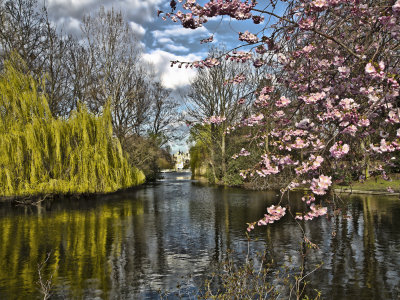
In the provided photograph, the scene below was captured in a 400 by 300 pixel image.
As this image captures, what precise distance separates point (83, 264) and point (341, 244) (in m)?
5.99

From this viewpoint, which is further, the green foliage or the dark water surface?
the green foliage

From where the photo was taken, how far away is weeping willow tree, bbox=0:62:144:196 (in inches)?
717

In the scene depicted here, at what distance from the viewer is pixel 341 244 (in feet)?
29.4

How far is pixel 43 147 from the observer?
19203 mm

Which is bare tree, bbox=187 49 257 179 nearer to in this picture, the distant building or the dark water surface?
→ the dark water surface

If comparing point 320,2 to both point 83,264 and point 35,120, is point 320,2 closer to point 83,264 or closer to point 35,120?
point 83,264

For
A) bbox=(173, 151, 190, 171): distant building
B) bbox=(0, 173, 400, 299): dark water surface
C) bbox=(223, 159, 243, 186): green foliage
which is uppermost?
bbox=(173, 151, 190, 171): distant building

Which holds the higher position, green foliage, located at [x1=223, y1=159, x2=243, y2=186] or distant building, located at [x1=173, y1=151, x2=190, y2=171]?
distant building, located at [x1=173, y1=151, x2=190, y2=171]

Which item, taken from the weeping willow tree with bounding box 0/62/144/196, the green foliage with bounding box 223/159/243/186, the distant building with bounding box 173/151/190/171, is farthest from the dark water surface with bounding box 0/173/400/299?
the distant building with bounding box 173/151/190/171

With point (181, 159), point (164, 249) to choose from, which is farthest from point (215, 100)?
point (181, 159)

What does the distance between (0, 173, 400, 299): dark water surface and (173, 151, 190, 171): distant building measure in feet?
354

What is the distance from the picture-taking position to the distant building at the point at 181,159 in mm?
128075

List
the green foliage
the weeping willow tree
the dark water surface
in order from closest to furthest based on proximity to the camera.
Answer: the dark water surface < the weeping willow tree < the green foliage

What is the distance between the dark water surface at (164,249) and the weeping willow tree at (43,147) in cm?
342
